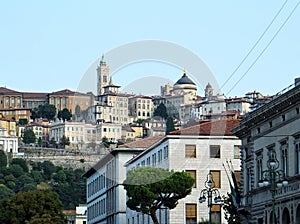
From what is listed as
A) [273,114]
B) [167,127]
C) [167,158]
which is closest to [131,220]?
[167,158]

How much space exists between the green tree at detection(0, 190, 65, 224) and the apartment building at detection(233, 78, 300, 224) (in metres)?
57.7

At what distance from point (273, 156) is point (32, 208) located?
234ft

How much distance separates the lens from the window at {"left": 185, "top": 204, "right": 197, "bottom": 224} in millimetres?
86875

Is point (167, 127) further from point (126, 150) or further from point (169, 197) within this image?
point (126, 150)

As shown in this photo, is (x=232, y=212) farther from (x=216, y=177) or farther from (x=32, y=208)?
(x=32, y=208)

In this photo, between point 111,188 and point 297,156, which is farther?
point 111,188

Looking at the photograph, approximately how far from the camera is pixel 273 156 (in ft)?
195

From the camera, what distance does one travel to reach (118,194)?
4299 inches

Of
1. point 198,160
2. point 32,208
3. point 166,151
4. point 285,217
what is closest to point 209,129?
point 198,160

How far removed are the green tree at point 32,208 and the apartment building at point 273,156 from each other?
5771cm

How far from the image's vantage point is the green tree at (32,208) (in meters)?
126

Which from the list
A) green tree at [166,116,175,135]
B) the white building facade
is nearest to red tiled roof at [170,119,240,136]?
the white building facade

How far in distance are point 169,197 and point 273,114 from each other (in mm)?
18514

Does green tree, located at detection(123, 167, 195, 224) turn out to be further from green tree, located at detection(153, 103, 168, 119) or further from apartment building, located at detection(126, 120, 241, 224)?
green tree, located at detection(153, 103, 168, 119)
